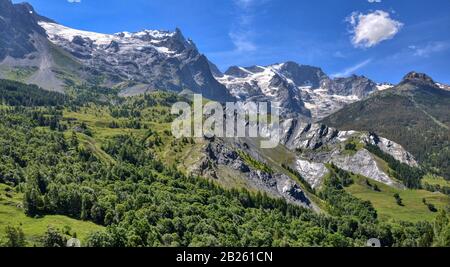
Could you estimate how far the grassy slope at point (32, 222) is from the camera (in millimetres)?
150837

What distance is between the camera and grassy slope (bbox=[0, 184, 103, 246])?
495 feet

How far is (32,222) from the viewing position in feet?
542

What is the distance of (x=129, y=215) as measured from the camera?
187500 millimetres

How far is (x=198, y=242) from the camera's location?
171 metres
